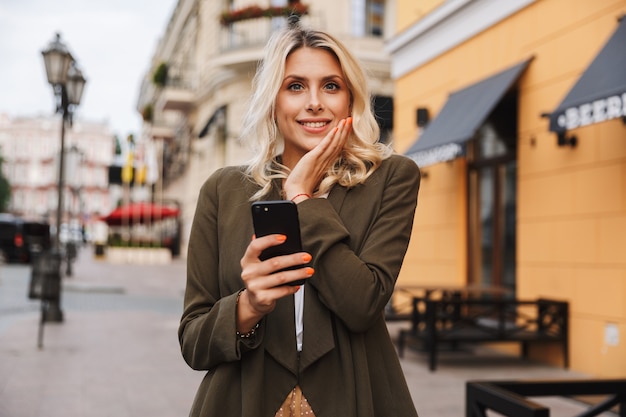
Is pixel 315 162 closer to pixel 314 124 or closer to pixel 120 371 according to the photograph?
pixel 314 124

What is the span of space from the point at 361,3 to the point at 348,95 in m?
22.8

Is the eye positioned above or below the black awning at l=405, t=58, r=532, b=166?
below

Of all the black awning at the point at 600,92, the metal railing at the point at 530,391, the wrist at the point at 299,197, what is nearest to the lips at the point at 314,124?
the wrist at the point at 299,197

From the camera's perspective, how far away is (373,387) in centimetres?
166

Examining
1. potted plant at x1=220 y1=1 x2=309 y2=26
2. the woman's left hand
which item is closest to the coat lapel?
the woman's left hand

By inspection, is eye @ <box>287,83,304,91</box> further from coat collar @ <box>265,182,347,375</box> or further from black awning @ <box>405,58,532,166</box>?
black awning @ <box>405,58,532,166</box>

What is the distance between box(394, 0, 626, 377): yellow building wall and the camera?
6961 mm

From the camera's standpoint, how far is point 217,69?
91.5 feet

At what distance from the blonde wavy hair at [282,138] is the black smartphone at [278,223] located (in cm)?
28

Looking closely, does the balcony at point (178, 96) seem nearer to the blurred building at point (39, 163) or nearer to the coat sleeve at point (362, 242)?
the coat sleeve at point (362, 242)

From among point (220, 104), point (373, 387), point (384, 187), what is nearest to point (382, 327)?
point (373, 387)

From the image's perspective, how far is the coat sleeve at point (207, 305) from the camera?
1.60 m

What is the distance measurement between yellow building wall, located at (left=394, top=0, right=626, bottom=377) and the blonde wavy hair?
5.62 meters

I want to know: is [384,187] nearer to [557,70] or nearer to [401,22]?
[557,70]
